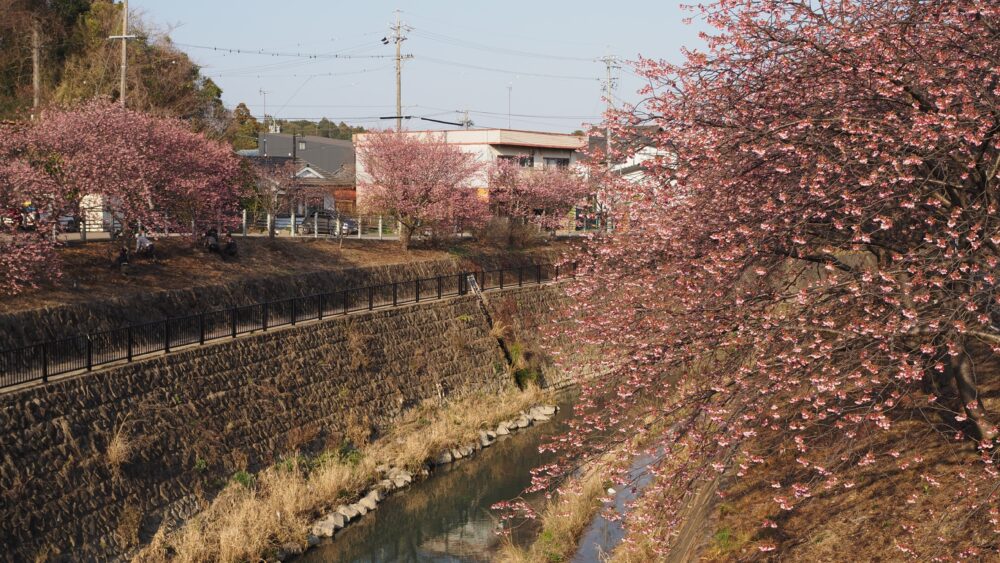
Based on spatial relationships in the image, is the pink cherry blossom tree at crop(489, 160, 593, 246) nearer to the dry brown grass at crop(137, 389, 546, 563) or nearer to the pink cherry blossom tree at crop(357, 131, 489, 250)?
the pink cherry blossom tree at crop(357, 131, 489, 250)

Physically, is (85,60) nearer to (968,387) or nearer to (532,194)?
(532,194)

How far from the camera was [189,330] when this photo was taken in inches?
753

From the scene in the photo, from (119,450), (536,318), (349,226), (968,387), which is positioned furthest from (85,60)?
(968,387)

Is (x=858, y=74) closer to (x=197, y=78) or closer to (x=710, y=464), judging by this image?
(x=710, y=464)

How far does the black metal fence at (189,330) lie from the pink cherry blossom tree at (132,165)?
373cm

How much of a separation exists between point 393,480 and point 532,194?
→ 2470 centimetres

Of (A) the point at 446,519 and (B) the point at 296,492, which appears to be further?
(A) the point at 446,519

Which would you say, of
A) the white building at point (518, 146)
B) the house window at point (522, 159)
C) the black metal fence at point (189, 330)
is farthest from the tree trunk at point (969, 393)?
the house window at point (522, 159)

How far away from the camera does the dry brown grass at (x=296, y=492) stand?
14.4 metres

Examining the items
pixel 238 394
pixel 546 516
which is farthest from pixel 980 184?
pixel 238 394

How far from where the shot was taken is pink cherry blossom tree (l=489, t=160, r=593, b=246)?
41.4 meters

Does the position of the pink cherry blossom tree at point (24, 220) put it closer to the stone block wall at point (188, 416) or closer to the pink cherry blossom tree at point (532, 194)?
the stone block wall at point (188, 416)

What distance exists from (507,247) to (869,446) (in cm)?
2740

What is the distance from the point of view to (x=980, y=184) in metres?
8.83
